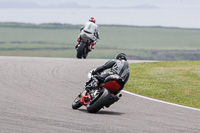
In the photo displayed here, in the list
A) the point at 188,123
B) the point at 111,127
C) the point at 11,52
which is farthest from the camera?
the point at 11,52

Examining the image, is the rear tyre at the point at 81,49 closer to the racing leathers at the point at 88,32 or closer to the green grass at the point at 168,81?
the racing leathers at the point at 88,32

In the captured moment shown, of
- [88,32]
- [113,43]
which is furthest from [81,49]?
[113,43]

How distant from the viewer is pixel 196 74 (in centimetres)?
2361

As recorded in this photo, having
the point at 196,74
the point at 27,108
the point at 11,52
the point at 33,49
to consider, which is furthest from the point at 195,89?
the point at 11,52

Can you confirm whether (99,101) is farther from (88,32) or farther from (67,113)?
(88,32)

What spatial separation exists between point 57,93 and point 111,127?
5.50m

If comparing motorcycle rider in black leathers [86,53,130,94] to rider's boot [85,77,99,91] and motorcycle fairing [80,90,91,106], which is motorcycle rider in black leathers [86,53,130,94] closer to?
rider's boot [85,77,99,91]

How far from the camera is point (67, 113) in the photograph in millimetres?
12531

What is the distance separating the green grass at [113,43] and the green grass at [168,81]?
62.8 metres

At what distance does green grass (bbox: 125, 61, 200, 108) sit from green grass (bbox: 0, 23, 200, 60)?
206 feet

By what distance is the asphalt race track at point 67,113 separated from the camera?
10.8 m

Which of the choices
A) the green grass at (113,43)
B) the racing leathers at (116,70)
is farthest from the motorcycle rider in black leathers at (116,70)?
the green grass at (113,43)

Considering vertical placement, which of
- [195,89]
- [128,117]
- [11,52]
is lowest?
[11,52]

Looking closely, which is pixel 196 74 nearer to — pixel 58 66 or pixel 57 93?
pixel 58 66
